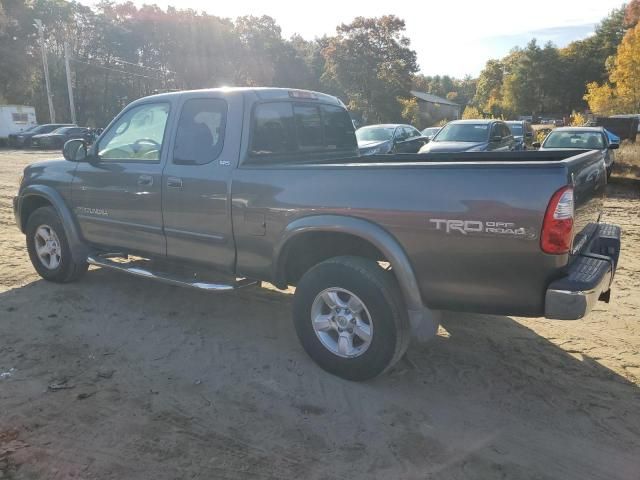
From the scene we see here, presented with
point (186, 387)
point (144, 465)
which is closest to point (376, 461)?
point (144, 465)

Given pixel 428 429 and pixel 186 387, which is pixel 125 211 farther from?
pixel 428 429

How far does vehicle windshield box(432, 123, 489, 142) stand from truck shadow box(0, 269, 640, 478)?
9.98m

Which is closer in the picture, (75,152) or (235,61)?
(75,152)

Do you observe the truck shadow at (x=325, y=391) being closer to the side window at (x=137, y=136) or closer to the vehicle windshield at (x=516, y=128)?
the side window at (x=137, y=136)

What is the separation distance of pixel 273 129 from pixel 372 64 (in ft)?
133

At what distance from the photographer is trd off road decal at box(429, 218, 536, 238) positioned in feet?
9.95

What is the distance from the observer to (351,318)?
12.4ft

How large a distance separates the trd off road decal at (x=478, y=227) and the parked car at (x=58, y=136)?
97.8ft

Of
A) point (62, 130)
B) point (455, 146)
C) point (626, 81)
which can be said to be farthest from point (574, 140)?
point (62, 130)

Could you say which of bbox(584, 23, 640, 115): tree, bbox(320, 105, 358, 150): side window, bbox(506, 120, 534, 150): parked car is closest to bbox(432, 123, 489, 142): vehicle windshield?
bbox(506, 120, 534, 150): parked car

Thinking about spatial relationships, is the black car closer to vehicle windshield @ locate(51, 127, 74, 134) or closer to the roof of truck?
vehicle windshield @ locate(51, 127, 74, 134)

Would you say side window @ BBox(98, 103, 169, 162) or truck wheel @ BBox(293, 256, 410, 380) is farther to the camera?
side window @ BBox(98, 103, 169, 162)

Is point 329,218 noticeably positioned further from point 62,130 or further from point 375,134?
point 62,130

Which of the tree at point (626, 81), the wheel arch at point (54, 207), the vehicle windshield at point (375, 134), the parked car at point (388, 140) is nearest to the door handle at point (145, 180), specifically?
the wheel arch at point (54, 207)
